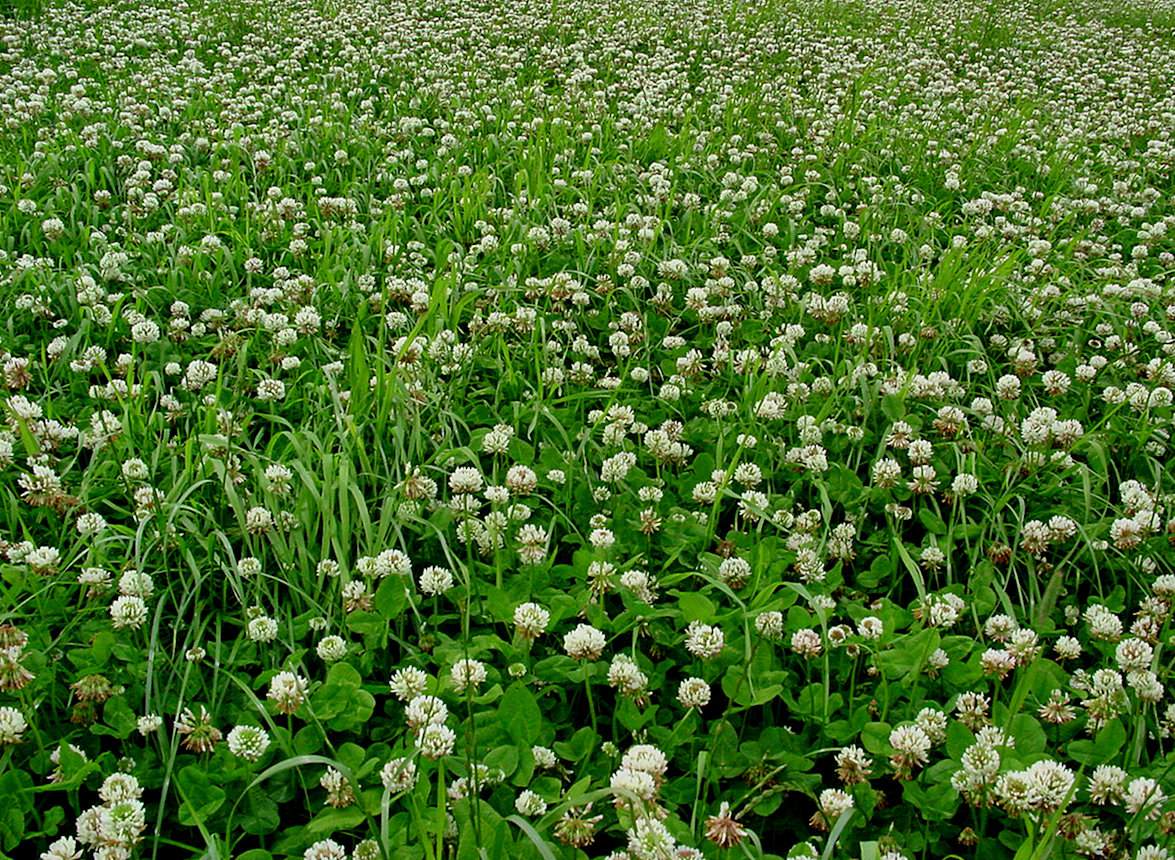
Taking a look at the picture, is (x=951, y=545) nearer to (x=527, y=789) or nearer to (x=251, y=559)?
(x=527, y=789)

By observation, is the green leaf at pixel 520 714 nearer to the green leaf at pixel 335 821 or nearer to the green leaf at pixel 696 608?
the green leaf at pixel 335 821

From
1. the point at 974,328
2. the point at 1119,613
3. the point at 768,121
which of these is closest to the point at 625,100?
the point at 768,121

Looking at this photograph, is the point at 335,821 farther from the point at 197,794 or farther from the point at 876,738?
the point at 876,738

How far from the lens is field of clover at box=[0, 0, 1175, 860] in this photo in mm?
1925

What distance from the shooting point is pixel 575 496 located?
113 inches

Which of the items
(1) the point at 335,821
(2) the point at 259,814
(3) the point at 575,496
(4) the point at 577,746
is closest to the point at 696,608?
(4) the point at 577,746

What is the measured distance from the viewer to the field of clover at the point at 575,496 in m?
1.92

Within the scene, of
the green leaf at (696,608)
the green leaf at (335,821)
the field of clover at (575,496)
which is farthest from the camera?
the green leaf at (696,608)

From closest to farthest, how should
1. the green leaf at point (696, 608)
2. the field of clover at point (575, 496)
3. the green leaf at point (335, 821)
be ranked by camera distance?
the green leaf at point (335, 821)
the field of clover at point (575, 496)
the green leaf at point (696, 608)

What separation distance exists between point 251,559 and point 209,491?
1.43 feet

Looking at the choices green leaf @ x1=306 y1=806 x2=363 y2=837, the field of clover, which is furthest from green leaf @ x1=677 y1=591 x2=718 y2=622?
green leaf @ x1=306 y1=806 x2=363 y2=837

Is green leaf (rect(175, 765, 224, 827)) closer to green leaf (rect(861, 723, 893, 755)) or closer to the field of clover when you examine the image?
the field of clover

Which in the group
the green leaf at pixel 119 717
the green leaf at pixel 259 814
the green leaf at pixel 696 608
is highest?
the green leaf at pixel 696 608

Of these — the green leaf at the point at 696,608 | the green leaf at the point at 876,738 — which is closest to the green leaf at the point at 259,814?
the green leaf at the point at 696,608
